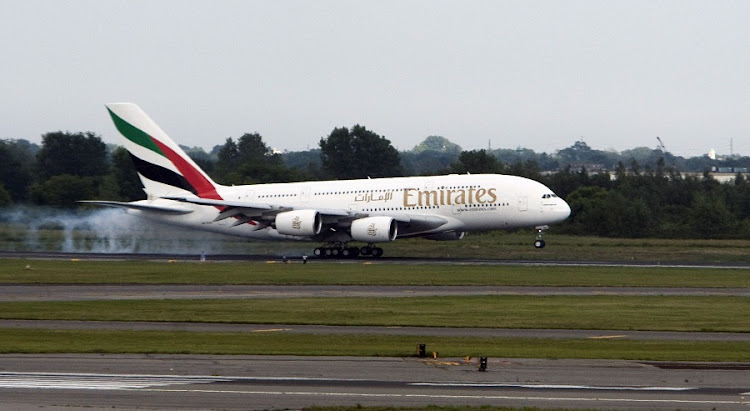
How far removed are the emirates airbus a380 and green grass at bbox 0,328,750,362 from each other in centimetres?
3281

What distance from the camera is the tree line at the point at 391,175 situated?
245 feet

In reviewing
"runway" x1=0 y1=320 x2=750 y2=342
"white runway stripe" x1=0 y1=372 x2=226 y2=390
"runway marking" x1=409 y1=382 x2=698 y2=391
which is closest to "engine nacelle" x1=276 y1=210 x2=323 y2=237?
"runway" x1=0 y1=320 x2=750 y2=342

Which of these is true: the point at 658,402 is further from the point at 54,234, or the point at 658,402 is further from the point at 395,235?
the point at 54,234

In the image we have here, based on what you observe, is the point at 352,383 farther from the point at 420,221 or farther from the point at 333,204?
the point at 333,204

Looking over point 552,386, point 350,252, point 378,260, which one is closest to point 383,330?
point 552,386

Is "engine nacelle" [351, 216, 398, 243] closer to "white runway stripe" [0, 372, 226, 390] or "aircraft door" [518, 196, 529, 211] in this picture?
"aircraft door" [518, 196, 529, 211]

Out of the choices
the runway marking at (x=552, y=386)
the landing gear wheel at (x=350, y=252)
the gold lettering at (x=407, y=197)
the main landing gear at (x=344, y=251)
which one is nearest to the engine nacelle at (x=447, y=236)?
the gold lettering at (x=407, y=197)

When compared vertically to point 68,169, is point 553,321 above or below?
below

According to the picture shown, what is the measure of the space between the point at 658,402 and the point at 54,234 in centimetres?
5499

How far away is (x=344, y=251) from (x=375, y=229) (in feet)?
11.7

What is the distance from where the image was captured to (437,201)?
6197 centimetres

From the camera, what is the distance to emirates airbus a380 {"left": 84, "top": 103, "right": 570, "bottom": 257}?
6156 centimetres

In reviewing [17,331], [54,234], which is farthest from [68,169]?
[17,331]

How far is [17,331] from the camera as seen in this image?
28.9 metres
